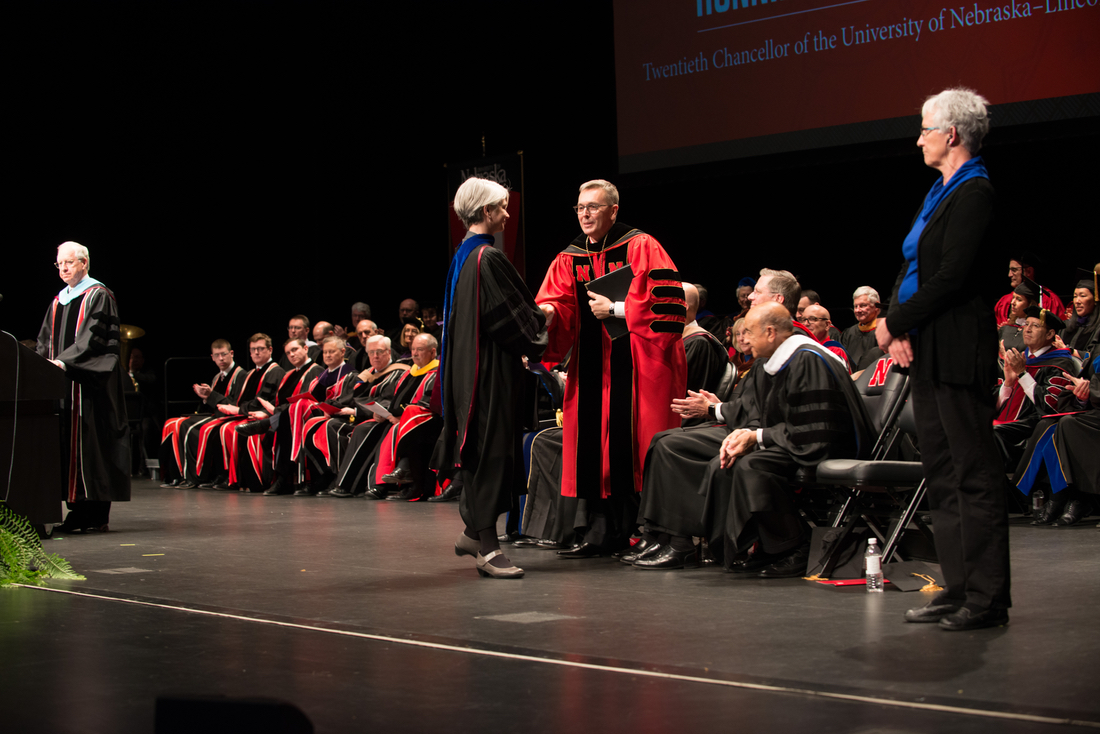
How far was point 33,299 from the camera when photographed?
10.7 meters

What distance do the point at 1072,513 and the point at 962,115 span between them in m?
3.44

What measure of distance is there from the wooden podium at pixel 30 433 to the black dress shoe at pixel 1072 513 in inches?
194

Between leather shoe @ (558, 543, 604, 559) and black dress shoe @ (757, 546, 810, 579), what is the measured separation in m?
0.90

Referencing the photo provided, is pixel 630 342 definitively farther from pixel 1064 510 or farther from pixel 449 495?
pixel 449 495

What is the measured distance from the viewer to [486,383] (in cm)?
443

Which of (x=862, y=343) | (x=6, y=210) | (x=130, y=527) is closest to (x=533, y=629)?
(x=130, y=527)

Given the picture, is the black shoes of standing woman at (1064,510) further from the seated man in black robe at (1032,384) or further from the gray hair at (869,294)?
the gray hair at (869,294)

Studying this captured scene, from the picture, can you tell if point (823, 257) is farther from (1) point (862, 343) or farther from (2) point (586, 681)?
(2) point (586, 681)

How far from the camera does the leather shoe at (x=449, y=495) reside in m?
8.16

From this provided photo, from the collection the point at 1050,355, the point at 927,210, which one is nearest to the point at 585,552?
the point at 927,210

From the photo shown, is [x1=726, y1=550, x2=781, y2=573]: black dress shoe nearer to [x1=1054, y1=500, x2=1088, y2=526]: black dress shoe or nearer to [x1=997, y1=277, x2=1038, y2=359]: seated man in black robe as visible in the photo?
[x1=1054, y1=500, x2=1088, y2=526]: black dress shoe

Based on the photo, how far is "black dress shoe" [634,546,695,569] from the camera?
4.64 m

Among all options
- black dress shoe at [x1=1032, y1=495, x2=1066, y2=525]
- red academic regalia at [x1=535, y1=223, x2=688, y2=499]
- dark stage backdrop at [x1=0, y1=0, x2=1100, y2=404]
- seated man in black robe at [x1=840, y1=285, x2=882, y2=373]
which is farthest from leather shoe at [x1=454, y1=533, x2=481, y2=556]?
dark stage backdrop at [x1=0, y1=0, x2=1100, y2=404]

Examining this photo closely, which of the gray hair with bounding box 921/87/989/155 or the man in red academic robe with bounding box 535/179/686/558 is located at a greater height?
the gray hair with bounding box 921/87/989/155
